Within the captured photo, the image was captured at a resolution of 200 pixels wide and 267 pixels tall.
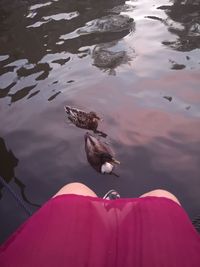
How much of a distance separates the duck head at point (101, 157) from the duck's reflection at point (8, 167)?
0.83 m

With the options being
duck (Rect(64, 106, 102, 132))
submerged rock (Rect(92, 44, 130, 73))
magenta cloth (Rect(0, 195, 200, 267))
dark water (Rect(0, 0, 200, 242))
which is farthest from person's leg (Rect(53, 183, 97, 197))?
submerged rock (Rect(92, 44, 130, 73))

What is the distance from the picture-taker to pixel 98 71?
19.9ft

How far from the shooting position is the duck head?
3926 millimetres

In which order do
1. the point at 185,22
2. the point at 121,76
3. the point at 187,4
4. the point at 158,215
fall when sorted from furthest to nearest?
the point at 187,4, the point at 185,22, the point at 121,76, the point at 158,215

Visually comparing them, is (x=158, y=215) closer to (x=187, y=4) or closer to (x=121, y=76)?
(x=121, y=76)

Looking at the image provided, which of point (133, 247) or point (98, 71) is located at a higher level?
point (133, 247)

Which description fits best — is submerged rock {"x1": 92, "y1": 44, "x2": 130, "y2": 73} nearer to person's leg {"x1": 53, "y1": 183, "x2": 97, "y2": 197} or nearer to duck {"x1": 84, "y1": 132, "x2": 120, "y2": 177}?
duck {"x1": 84, "y1": 132, "x2": 120, "y2": 177}

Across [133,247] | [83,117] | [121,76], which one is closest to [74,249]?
[133,247]

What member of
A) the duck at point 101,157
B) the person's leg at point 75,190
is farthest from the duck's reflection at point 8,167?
the person's leg at point 75,190

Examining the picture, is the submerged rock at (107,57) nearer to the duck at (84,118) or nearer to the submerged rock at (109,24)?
the submerged rock at (109,24)

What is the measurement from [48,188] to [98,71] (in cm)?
278

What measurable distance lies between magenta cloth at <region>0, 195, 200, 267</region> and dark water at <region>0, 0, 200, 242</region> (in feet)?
5.32

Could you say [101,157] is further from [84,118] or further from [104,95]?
[104,95]

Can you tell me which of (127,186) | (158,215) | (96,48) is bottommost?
(127,186)
